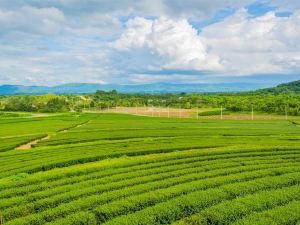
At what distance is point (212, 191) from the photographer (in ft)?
50.5

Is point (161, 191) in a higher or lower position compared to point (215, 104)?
lower

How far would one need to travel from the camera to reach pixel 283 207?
13.1 meters

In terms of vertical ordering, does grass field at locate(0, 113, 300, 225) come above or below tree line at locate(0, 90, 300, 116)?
below

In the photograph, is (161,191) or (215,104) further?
(215,104)

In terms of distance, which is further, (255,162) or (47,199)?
(255,162)

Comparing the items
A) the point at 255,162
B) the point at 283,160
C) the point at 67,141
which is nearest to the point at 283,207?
the point at 255,162

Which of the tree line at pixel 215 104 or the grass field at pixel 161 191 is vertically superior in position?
the tree line at pixel 215 104

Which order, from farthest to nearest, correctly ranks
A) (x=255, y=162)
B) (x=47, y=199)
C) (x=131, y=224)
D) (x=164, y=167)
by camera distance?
1. (x=255, y=162)
2. (x=164, y=167)
3. (x=47, y=199)
4. (x=131, y=224)

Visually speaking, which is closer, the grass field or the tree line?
the grass field

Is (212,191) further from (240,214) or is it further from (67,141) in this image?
(67,141)

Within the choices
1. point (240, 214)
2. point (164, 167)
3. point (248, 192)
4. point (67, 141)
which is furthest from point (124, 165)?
point (67, 141)

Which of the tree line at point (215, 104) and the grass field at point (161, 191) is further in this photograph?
the tree line at point (215, 104)

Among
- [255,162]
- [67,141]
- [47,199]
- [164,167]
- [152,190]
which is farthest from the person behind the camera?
[67,141]

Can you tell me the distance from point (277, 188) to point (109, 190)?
9014 mm
